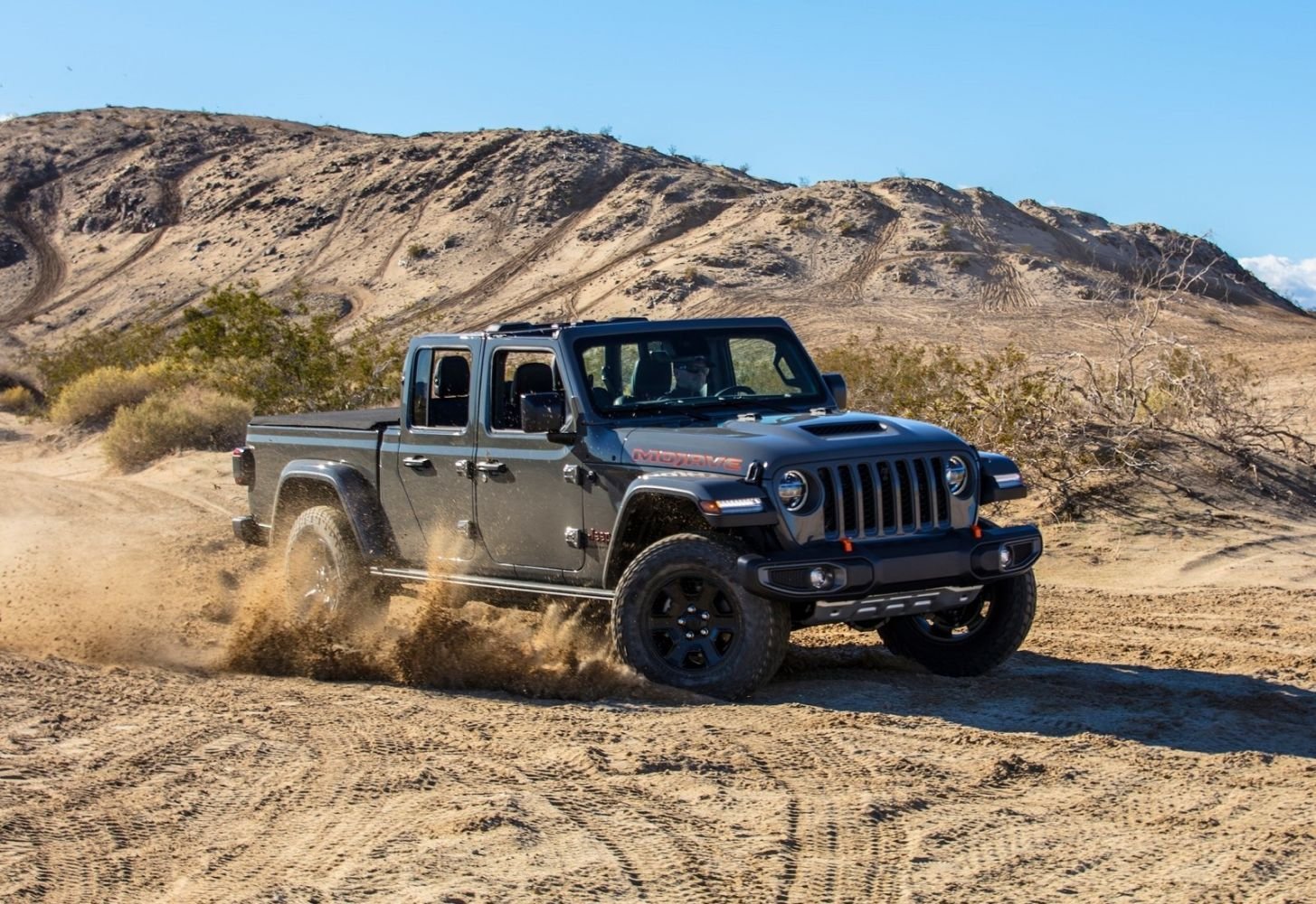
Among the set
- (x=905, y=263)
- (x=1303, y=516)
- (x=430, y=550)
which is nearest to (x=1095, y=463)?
(x=1303, y=516)

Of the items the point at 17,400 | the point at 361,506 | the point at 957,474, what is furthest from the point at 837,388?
the point at 17,400

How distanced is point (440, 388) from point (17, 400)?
2555 cm

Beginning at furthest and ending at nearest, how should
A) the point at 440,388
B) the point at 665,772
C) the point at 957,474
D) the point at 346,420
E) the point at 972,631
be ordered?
1. the point at 346,420
2. the point at 440,388
3. the point at 972,631
4. the point at 957,474
5. the point at 665,772

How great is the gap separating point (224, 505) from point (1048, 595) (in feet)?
29.6

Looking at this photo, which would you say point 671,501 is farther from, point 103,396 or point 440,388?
point 103,396

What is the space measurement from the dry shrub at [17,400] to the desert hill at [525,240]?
844 centimetres

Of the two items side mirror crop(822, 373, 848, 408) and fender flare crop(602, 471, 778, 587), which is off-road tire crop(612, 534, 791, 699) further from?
side mirror crop(822, 373, 848, 408)

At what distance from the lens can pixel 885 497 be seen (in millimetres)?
6961

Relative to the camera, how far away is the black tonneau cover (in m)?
8.83

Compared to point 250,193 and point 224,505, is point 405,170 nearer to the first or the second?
point 250,193

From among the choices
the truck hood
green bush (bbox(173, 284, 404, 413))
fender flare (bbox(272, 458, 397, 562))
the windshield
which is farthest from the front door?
green bush (bbox(173, 284, 404, 413))

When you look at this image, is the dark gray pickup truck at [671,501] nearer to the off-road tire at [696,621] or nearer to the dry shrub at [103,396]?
the off-road tire at [696,621]

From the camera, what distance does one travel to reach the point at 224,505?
51.2 feet

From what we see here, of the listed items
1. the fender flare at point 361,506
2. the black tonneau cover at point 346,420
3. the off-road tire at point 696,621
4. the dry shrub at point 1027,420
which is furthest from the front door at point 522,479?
the dry shrub at point 1027,420
